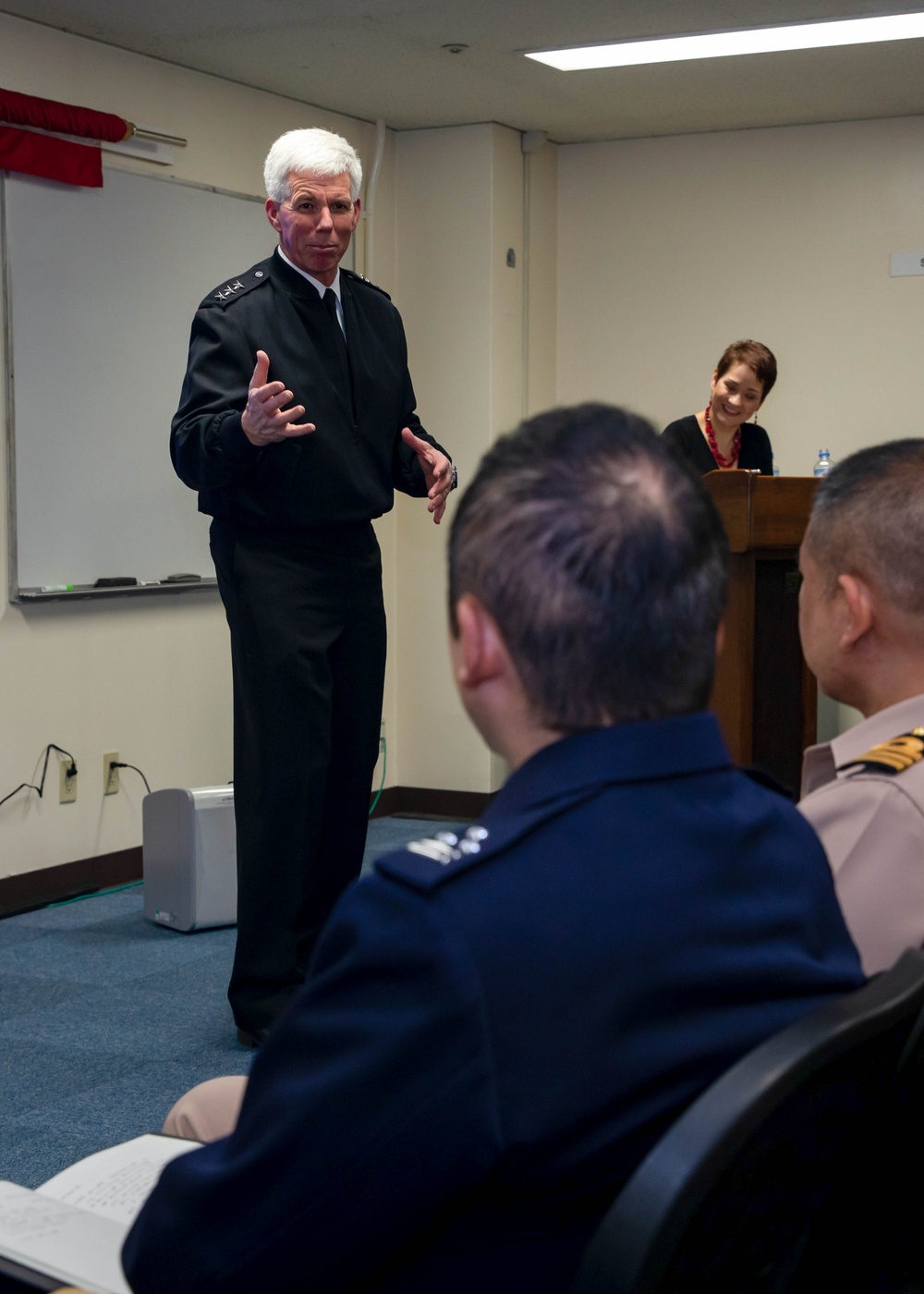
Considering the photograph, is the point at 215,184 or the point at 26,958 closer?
the point at 26,958

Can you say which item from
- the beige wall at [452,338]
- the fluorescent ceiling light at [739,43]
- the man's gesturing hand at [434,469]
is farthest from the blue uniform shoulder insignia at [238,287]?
the beige wall at [452,338]

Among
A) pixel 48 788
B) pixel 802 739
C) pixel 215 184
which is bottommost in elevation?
pixel 48 788

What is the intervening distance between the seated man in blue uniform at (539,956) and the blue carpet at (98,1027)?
1797 mm

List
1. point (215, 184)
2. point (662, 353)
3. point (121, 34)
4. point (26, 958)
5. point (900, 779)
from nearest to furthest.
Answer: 1. point (900, 779)
2. point (26, 958)
3. point (121, 34)
4. point (215, 184)
5. point (662, 353)

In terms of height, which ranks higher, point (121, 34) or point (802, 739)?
point (121, 34)

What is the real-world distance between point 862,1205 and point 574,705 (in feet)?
1.16

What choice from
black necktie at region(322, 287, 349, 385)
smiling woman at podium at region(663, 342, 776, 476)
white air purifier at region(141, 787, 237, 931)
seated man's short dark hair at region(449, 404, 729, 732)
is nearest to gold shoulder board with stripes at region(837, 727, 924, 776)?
seated man's short dark hair at region(449, 404, 729, 732)

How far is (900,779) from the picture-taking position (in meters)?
1.03

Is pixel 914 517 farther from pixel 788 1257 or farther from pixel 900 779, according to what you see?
pixel 788 1257

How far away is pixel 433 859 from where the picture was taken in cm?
69

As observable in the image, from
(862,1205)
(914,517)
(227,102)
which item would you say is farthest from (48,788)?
(862,1205)

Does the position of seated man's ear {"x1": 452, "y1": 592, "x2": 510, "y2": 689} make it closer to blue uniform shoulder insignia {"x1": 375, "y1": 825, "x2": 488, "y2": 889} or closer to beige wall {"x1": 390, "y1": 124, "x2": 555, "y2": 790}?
blue uniform shoulder insignia {"x1": 375, "y1": 825, "x2": 488, "y2": 889}

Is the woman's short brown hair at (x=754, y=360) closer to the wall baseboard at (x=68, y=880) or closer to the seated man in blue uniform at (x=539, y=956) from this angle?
the wall baseboard at (x=68, y=880)

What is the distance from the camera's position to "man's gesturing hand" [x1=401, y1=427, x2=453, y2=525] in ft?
A: 9.40
